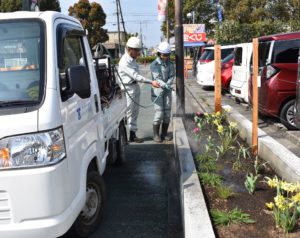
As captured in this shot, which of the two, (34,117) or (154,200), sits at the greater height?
(34,117)

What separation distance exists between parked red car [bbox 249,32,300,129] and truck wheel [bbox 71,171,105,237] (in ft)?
17.2

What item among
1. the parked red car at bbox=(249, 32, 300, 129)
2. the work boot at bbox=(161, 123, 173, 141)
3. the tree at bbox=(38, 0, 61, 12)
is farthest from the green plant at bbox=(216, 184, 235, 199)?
the tree at bbox=(38, 0, 61, 12)

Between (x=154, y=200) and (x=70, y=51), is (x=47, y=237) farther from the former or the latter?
(x=154, y=200)

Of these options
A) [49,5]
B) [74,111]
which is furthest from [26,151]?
[49,5]

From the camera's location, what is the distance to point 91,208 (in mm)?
4125

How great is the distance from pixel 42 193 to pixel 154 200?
7.99 feet

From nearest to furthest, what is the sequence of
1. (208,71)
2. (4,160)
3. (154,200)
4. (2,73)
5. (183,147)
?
(4,160) → (2,73) → (154,200) → (183,147) → (208,71)

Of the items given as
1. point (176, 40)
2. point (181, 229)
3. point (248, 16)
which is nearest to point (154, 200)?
point (181, 229)

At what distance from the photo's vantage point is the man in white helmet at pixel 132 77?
7801mm

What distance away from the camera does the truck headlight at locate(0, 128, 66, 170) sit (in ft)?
9.36

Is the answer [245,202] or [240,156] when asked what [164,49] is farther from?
[245,202]

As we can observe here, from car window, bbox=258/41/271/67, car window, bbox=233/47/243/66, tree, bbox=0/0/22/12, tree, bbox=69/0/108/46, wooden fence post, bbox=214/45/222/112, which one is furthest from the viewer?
tree, bbox=69/0/108/46

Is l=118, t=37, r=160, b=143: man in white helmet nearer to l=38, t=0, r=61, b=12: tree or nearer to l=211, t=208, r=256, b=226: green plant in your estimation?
l=211, t=208, r=256, b=226: green plant

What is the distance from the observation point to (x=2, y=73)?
340 cm
